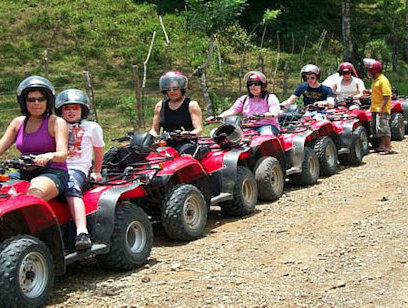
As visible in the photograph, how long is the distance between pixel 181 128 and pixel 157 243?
1.59 metres

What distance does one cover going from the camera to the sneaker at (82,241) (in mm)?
6020

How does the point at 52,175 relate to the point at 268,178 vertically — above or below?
above

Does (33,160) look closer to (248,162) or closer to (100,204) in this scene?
(100,204)

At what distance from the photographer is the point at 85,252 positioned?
6.11 metres

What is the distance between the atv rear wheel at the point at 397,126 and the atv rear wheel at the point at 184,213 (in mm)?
8408

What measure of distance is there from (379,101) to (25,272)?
9492mm

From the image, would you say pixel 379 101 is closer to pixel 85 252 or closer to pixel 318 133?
pixel 318 133

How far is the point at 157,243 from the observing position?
7734 millimetres

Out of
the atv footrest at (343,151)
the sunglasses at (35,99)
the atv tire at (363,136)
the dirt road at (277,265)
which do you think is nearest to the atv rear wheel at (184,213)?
the dirt road at (277,265)

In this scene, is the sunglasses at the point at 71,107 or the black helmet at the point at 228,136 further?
the black helmet at the point at 228,136

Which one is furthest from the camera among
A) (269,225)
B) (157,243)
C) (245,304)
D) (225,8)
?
(225,8)

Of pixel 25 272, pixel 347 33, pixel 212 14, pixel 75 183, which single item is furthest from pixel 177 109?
pixel 347 33

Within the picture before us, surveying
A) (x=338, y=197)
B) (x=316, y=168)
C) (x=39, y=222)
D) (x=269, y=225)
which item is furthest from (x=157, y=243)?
(x=316, y=168)

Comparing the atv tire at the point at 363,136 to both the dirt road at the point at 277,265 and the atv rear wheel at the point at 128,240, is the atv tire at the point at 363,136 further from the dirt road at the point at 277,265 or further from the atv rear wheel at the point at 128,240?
the atv rear wheel at the point at 128,240
